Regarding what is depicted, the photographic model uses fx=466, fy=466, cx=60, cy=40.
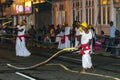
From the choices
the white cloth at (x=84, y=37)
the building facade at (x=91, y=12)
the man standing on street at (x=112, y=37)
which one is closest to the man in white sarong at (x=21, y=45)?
the man standing on street at (x=112, y=37)

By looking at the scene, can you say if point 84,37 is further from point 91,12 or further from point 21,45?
point 91,12

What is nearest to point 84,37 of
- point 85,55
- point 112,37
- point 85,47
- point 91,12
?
point 85,47

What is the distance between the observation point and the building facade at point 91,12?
119 ft

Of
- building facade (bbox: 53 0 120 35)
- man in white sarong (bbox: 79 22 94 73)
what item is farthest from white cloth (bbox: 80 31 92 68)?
building facade (bbox: 53 0 120 35)

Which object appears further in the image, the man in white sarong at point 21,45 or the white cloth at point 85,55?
the man in white sarong at point 21,45

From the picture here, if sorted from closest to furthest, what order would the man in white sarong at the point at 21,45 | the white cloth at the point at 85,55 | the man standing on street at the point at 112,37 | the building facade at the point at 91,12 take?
the white cloth at the point at 85,55 < the man in white sarong at the point at 21,45 < the man standing on street at the point at 112,37 < the building facade at the point at 91,12

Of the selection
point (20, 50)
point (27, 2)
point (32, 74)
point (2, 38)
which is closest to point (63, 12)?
point (2, 38)

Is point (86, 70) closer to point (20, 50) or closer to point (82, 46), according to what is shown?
point (82, 46)

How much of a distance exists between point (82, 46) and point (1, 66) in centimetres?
441

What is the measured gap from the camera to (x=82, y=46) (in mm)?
17750

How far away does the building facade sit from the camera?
3619 cm

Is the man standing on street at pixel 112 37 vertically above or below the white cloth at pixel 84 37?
below

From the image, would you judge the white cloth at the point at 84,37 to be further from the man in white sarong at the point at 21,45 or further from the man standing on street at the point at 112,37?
the man standing on street at the point at 112,37

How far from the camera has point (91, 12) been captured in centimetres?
4047
